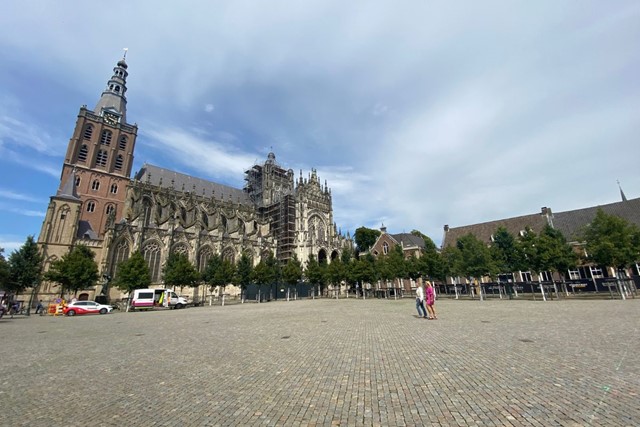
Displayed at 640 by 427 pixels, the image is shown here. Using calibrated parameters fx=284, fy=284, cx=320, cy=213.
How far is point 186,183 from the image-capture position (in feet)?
183

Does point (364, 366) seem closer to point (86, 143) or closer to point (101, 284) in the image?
point (101, 284)

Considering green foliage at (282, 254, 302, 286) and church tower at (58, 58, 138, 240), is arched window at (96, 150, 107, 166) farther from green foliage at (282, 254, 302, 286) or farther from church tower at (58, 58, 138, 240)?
green foliage at (282, 254, 302, 286)

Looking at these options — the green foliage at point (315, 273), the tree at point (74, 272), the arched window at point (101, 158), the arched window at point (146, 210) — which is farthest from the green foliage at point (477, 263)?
the arched window at point (101, 158)

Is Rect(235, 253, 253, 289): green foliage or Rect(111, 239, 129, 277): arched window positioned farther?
Rect(235, 253, 253, 289): green foliage

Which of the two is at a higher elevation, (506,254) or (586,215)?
(586,215)

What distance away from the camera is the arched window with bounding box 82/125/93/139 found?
4500 cm

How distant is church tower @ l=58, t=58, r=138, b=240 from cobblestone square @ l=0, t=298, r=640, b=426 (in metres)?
41.3

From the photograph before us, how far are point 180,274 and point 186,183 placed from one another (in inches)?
1059

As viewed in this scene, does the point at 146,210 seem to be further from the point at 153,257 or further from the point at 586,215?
the point at 586,215

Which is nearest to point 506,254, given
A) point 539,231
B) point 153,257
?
point 539,231

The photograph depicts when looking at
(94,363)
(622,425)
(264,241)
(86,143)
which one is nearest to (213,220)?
(264,241)

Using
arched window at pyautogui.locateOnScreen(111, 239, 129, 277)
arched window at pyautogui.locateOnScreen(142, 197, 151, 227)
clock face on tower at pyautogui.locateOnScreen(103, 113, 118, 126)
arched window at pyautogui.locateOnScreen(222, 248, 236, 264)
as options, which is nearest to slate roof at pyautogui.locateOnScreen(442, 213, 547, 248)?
arched window at pyautogui.locateOnScreen(222, 248, 236, 264)

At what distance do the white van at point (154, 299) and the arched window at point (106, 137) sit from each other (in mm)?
31129

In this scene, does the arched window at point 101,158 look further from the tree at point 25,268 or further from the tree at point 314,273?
the tree at point 314,273
